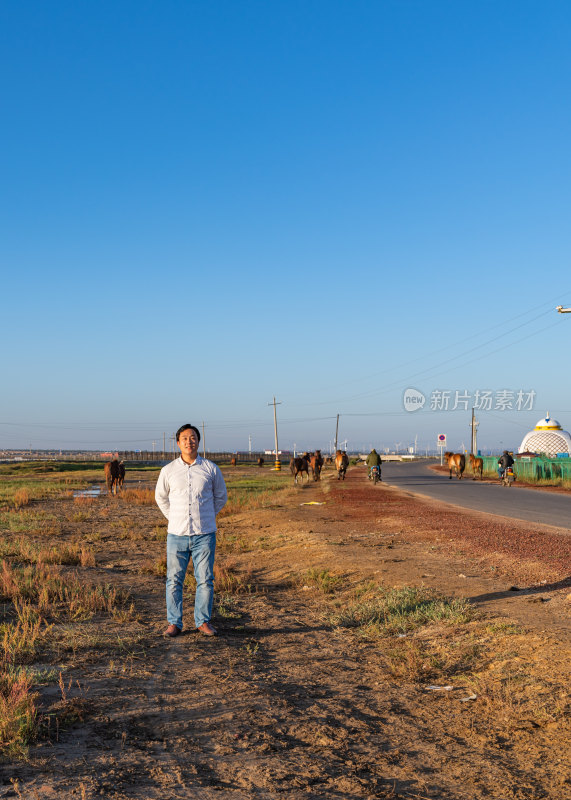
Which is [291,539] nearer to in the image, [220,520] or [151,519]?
[220,520]

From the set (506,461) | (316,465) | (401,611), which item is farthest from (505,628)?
(316,465)

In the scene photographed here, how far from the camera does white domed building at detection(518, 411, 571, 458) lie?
8275 cm

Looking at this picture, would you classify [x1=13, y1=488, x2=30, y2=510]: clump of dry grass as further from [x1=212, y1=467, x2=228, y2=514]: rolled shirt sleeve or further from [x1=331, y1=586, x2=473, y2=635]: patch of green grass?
[x1=212, y1=467, x2=228, y2=514]: rolled shirt sleeve

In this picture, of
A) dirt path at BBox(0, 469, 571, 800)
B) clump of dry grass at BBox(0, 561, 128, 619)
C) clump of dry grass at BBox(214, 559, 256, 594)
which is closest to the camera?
dirt path at BBox(0, 469, 571, 800)

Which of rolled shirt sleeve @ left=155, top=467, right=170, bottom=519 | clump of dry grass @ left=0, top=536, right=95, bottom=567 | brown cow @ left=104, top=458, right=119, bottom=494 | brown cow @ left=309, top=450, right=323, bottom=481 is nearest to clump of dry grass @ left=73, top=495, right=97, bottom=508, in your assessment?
brown cow @ left=104, top=458, right=119, bottom=494

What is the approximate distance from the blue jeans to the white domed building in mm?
79284

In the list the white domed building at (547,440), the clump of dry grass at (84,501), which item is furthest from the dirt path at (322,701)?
the white domed building at (547,440)

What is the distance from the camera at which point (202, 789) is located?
12.1 feet

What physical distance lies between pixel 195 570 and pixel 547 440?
276ft

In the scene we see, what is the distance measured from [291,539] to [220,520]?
20.4 feet

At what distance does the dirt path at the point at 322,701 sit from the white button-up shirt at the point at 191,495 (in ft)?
3.72

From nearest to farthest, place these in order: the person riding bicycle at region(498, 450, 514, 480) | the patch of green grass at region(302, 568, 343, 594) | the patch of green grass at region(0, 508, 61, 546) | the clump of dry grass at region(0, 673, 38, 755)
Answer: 1. the clump of dry grass at region(0, 673, 38, 755)
2. the patch of green grass at region(302, 568, 343, 594)
3. the patch of green grass at region(0, 508, 61, 546)
4. the person riding bicycle at region(498, 450, 514, 480)

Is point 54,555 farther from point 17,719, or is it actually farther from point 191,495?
point 17,719

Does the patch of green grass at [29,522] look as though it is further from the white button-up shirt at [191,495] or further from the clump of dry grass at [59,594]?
the white button-up shirt at [191,495]
